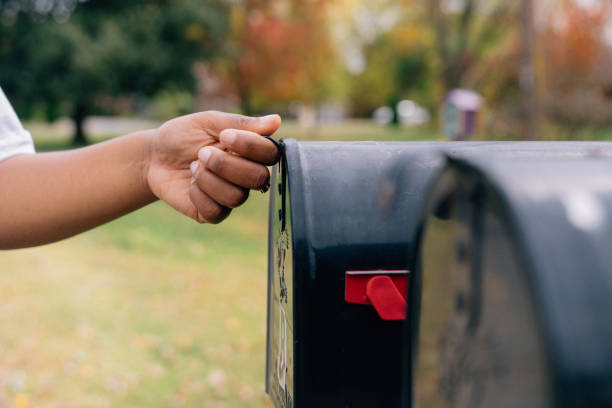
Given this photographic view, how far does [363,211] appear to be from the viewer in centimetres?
140

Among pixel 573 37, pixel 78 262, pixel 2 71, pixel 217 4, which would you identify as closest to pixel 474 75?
pixel 573 37

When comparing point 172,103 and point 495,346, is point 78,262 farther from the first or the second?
point 172,103

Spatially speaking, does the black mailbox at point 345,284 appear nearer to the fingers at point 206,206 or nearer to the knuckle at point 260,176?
the knuckle at point 260,176

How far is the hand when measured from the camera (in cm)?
153

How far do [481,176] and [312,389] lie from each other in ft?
2.40

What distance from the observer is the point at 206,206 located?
1648 millimetres

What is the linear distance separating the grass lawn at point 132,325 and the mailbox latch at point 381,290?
2.37 metres

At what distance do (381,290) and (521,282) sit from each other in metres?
0.62

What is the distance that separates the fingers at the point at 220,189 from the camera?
1.59 m

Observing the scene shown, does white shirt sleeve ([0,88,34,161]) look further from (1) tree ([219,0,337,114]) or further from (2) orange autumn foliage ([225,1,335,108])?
(2) orange autumn foliage ([225,1,335,108])

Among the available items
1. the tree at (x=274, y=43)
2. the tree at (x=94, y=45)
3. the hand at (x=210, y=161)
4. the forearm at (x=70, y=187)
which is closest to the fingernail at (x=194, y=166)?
the hand at (x=210, y=161)

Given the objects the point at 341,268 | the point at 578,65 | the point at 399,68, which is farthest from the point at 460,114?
the point at 399,68

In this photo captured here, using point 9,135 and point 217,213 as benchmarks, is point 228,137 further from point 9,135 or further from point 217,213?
point 9,135

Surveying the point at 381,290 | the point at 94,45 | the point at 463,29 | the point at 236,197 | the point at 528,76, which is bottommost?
the point at 463,29
